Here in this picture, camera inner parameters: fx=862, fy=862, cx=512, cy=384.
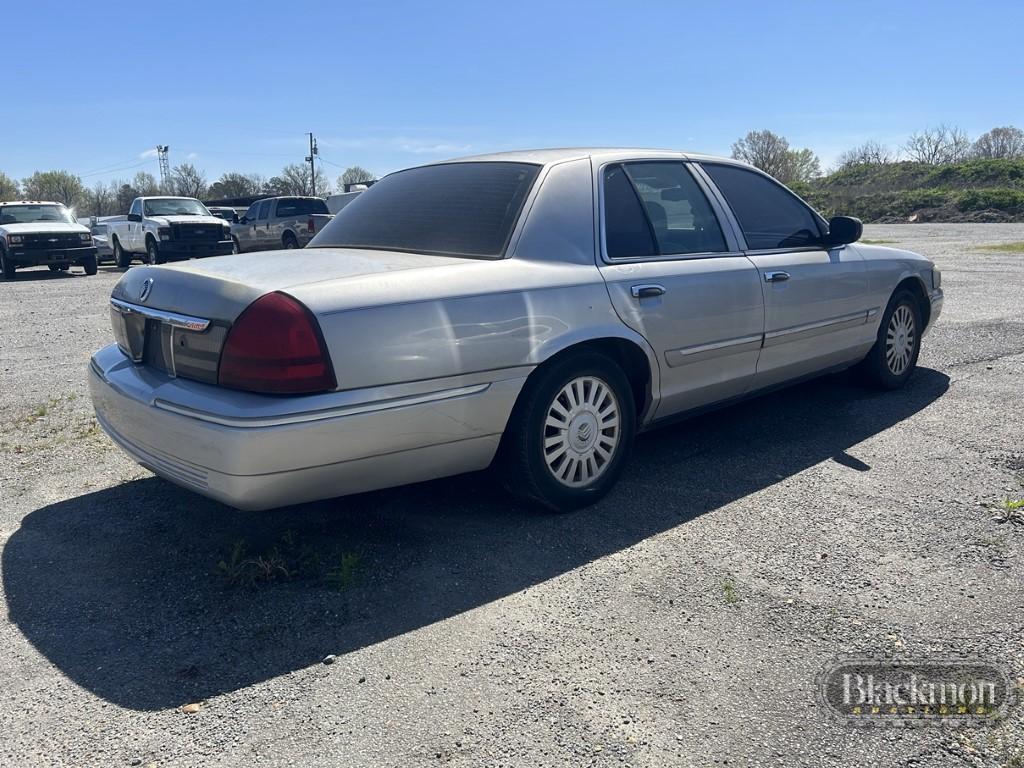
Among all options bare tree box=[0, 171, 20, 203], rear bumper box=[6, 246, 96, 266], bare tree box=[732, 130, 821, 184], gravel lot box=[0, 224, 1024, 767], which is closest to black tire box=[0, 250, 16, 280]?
rear bumper box=[6, 246, 96, 266]

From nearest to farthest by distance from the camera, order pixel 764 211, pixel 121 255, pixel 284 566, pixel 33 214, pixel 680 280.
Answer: pixel 284 566 < pixel 680 280 < pixel 764 211 < pixel 33 214 < pixel 121 255

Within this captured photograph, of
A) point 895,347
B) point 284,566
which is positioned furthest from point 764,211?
point 284,566

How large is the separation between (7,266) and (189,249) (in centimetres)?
402

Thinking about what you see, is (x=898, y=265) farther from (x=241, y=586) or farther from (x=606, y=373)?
(x=241, y=586)

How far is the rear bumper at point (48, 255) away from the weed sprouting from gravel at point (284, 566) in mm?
17326

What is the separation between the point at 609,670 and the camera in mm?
2684

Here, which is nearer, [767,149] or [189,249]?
[189,249]

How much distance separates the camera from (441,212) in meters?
4.07

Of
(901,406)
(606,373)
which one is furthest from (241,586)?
(901,406)

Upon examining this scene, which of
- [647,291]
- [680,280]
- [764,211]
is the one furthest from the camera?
[764,211]

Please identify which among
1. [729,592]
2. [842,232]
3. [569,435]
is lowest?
[729,592]

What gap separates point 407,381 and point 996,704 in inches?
84.6

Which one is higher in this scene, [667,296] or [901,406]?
[667,296]

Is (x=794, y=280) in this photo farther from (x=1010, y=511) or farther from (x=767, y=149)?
(x=767, y=149)
